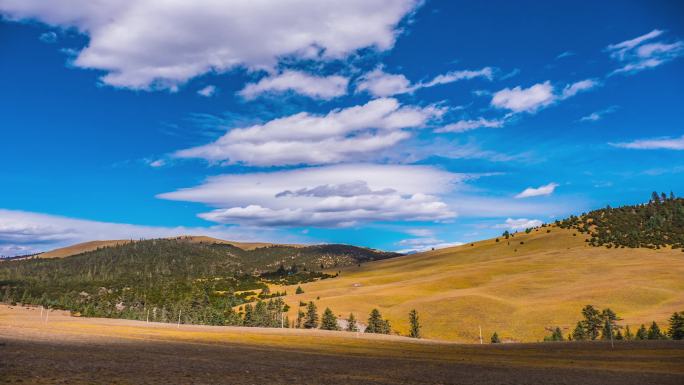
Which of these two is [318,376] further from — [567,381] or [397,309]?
[397,309]

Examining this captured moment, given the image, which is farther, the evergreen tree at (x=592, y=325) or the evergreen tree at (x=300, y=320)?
the evergreen tree at (x=300, y=320)

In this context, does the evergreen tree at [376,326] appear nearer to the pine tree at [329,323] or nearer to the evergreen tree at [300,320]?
the pine tree at [329,323]

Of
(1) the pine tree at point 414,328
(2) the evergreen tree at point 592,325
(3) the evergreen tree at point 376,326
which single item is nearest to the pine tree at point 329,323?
(3) the evergreen tree at point 376,326

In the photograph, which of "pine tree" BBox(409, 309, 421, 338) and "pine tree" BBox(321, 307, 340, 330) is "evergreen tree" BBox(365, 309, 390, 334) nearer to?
"pine tree" BBox(409, 309, 421, 338)

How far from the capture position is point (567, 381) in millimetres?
35875

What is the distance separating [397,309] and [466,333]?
4324cm

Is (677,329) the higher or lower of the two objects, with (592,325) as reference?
higher

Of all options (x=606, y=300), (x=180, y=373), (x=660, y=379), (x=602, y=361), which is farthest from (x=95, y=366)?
(x=606, y=300)

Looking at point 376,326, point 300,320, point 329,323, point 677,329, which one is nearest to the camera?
point 677,329

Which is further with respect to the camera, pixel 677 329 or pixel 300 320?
pixel 300 320

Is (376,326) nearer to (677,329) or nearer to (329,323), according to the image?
(329,323)

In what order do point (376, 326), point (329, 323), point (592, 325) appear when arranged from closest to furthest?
point (592, 325)
point (376, 326)
point (329, 323)

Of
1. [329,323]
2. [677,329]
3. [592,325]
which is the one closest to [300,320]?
[329,323]

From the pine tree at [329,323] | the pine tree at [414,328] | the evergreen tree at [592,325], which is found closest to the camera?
the evergreen tree at [592,325]
